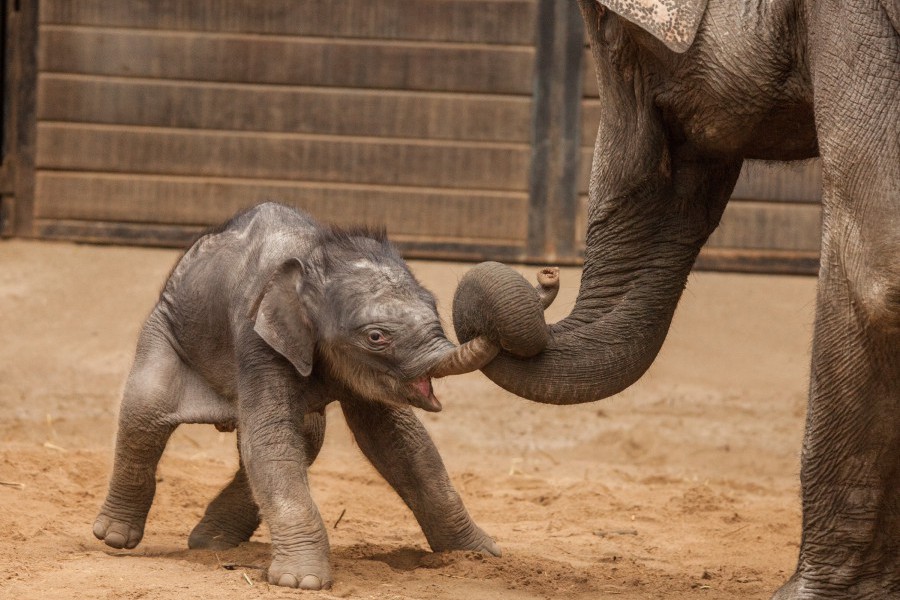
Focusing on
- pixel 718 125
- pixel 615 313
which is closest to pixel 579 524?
pixel 615 313

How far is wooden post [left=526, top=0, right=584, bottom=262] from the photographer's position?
389 inches

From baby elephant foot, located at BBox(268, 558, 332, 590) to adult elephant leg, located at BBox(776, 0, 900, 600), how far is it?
134 cm

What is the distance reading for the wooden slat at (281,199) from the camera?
1003 cm

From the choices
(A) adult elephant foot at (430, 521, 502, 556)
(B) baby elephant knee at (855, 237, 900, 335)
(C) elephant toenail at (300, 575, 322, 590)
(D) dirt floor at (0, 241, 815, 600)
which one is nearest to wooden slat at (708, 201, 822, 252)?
(D) dirt floor at (0, 241, 815, 600)

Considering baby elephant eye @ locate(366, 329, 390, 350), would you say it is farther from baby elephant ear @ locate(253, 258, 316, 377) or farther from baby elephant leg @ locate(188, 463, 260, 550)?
baby elephant leg @ locate(188, 463, 260, 550)

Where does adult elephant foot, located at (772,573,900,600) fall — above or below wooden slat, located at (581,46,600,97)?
below

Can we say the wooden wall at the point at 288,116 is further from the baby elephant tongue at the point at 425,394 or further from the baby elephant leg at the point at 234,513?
the baby elephant tongue at the point at 425,394

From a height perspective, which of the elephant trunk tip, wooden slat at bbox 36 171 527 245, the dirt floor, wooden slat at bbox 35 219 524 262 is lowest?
the dirt floor

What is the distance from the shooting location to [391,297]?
4559 mm

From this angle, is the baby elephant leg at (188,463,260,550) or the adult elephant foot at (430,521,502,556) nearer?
the adult elephant foot at (430,521,502,556)

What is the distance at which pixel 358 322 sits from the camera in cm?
457

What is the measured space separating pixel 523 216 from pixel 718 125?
5699 millimetres

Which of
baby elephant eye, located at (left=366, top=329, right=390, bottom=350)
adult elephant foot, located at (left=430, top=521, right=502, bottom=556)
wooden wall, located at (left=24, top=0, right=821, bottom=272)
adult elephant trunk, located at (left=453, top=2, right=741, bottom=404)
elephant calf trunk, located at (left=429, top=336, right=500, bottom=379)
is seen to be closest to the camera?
elephant calf trunk, located at (left=429, top=336, right=500, bottom=379)

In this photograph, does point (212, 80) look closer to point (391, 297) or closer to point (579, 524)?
point (579, 524)
